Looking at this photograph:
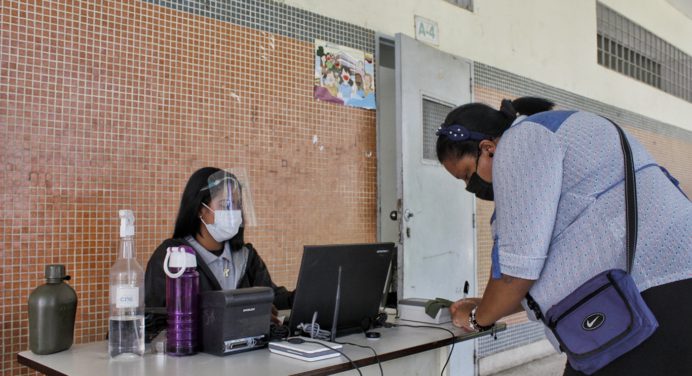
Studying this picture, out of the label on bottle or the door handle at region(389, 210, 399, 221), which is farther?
the door handle at region(389, 210, 399, 221)

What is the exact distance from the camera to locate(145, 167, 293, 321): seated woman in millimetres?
2057

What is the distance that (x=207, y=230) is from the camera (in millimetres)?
2150

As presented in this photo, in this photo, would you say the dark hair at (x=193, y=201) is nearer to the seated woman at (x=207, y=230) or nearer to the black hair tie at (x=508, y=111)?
the seated woman at (x=207, y=230)

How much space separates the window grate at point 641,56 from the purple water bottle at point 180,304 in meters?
5.80

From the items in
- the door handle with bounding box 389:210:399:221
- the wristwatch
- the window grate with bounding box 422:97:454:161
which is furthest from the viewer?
the window grate with bounding box 422:97:454:161

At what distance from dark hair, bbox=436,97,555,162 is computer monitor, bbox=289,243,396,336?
17.3 inches

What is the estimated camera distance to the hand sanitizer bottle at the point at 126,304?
161cm

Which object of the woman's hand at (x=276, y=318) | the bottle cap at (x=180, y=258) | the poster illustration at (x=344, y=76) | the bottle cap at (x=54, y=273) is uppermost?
the poster illustration at (x=344, y=76)

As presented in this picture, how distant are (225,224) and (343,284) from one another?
21.1 inches

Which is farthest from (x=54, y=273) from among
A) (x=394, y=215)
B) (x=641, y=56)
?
(x=641, y=56)

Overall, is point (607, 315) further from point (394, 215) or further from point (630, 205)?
point (394, 215)

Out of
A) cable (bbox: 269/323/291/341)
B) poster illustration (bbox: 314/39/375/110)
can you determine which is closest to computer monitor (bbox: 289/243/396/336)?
cable (bbox: 269/323/291/341)

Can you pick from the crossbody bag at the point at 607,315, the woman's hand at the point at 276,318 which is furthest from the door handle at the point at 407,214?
the crossbody bag at the point at 607,315

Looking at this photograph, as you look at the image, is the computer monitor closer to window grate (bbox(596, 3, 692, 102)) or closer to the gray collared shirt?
the gray collared shirt
